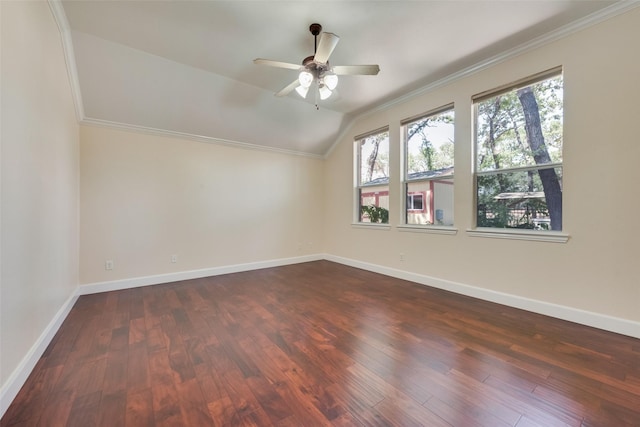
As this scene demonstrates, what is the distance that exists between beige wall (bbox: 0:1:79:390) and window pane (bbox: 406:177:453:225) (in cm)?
418

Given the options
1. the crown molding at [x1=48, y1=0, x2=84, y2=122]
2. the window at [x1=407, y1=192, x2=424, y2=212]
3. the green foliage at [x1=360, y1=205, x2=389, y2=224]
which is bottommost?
the green foliage at [x1=360, y1=205, x2=389, y2=224]

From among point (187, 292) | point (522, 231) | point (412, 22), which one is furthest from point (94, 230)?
point (522, 231)

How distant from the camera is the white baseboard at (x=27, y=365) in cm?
143

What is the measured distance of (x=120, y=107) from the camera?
3.40 m

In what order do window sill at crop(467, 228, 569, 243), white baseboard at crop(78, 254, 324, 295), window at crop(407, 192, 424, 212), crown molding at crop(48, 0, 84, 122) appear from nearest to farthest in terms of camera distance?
crown molding at crop(48, 0, 84, 122)
window sill at crop(467, 228, 569, 243)
white baseboard at crop(78, 254, 324, 295)
window at crop(407, 192, 424, 212)

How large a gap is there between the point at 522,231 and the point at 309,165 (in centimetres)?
393

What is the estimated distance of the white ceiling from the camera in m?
2.31

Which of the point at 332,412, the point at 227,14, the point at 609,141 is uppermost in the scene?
the point at 227,14

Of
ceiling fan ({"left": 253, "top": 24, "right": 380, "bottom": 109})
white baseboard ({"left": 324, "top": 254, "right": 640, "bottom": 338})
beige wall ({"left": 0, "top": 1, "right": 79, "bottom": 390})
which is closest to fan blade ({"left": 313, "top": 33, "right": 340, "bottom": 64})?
ceiling fan ({"left": 253, "top": 24, "right": 380, "bottom": 109})

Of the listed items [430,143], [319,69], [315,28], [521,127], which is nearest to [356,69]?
[319,69]

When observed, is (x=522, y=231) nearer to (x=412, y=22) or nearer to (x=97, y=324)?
(x=412, y=22)

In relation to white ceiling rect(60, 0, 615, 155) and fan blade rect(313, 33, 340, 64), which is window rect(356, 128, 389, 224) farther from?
fan blade rect(313, 33, 340, 64)

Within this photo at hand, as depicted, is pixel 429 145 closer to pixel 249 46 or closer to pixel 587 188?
pixel 587 188

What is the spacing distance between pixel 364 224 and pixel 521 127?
2677mm
